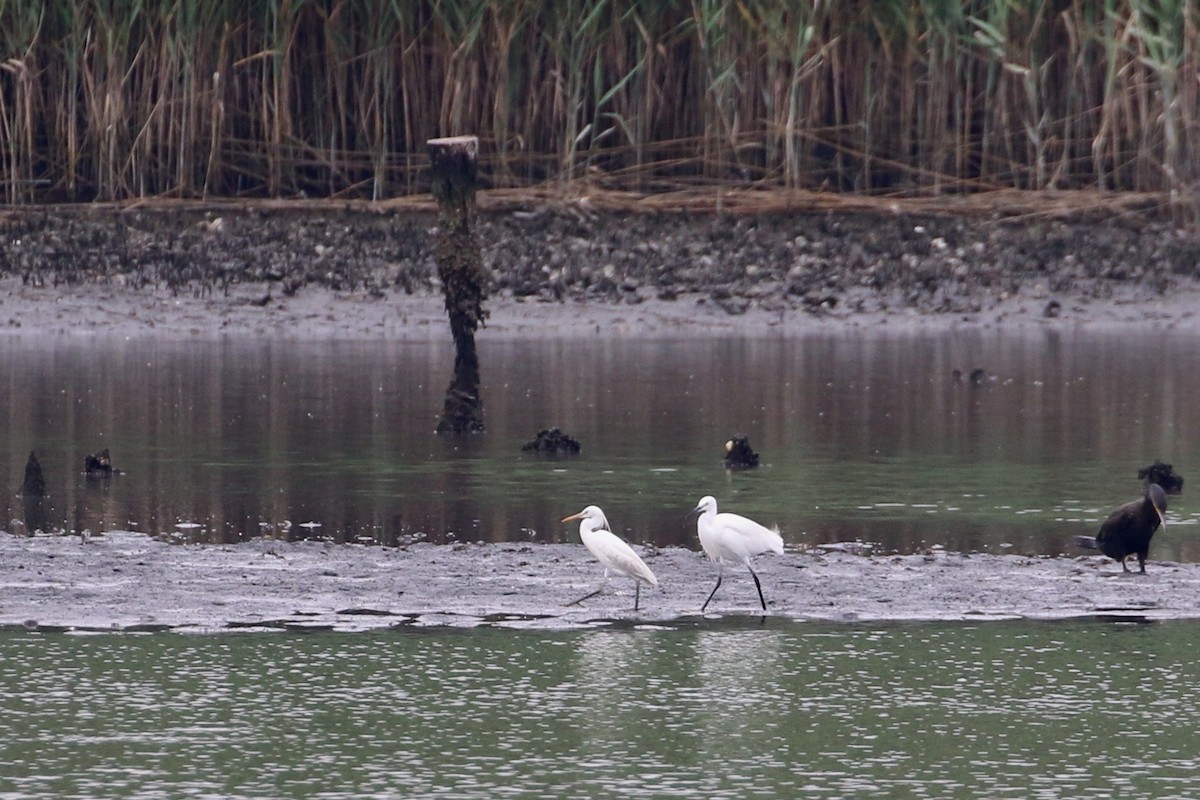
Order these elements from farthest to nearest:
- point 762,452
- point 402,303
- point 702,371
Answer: point 402,303
point 702,371
point 762,452

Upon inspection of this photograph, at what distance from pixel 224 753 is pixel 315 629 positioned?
1905 millimetres

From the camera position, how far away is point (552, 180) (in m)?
28.3

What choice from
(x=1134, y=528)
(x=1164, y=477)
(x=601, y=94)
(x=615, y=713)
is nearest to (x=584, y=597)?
(x=615, y=713)

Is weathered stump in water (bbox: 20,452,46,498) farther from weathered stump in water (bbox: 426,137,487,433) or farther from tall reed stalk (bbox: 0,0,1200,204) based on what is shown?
tall reed stalk (bbox: 0,0,1200,204)

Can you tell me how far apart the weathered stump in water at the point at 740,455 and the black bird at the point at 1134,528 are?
408 centimetres

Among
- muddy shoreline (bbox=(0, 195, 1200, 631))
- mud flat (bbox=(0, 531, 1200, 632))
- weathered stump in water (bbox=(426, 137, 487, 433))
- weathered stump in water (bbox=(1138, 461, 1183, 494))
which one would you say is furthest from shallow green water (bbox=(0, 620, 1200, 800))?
muddy shoreline (bbox=(0, 195, 1200, 631))

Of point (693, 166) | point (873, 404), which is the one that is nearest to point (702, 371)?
point (873, 404)

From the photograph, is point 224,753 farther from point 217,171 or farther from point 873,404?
point 217,171

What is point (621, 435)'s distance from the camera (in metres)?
17.7

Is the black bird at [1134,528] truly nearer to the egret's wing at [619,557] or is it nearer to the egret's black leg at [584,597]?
the egret's wing at [619,557]

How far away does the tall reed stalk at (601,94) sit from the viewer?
89.7 feet

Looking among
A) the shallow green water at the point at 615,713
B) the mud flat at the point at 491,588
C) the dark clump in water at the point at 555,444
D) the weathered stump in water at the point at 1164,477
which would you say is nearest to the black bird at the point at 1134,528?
the mud flat at the point at 491,588

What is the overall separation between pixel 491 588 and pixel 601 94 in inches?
681

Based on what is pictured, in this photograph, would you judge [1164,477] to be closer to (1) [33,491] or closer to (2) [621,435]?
(2) [621,435]
